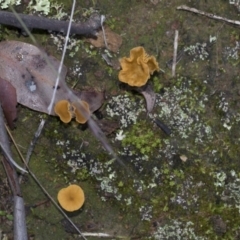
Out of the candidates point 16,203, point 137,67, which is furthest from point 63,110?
point 16,203

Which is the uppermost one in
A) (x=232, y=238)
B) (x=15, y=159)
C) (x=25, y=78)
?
(x=25, y=78)

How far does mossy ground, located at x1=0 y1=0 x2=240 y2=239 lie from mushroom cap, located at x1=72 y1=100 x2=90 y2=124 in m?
0.18

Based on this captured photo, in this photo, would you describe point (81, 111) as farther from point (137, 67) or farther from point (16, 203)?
point (16, 203)

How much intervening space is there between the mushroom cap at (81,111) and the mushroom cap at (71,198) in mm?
605

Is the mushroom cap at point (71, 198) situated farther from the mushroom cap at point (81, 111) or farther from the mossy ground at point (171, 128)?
the mushroom cap at point (81, 111)

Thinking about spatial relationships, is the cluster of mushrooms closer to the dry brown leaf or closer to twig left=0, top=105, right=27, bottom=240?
the dry brown leaf

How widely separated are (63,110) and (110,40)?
0.77 m

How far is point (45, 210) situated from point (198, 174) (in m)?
1.42

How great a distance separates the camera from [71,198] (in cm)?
458

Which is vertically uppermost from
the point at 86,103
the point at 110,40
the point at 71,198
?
the point at 110,40

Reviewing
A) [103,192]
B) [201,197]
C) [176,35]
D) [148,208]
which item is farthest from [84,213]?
[176,35]

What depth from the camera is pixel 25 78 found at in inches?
183

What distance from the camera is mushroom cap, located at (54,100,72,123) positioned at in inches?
177

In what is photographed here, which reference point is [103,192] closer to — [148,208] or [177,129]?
[148,208]
